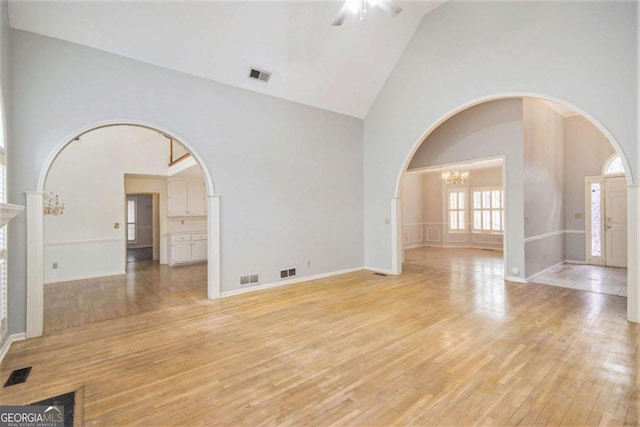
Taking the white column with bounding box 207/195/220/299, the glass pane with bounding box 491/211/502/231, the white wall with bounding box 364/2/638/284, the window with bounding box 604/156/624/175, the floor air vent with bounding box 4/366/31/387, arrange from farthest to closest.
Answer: the glass pane with bounding box 491/211/502/231 → the window with bounding box 604/156/624/175 → the white column with bounding box 207/195/220/299 → the white wall with bounding box 364/2/638/284 → the floor air vent with bounding box 4/366/31/387

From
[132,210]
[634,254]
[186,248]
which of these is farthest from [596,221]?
[132,210]

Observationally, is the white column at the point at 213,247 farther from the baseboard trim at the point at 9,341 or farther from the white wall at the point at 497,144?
the white wall at the point at 497,144

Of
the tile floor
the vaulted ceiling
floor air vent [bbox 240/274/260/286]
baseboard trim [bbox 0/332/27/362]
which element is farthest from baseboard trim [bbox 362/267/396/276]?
baseboard trim [bbox 0/332/27/362]

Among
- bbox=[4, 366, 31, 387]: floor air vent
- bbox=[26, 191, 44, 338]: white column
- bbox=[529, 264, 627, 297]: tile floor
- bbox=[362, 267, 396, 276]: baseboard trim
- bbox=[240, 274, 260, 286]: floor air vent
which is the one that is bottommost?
bbox=[4, 366, 31, 387]: floor air vent

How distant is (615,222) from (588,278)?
230 centimetres

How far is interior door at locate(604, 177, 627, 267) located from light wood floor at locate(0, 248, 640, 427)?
3.41 m

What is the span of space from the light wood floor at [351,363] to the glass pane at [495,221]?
20.0ft

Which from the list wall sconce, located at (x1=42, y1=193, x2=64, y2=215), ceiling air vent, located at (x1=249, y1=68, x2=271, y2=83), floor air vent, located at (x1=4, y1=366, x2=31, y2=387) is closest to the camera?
floor air vent, located at (x1=4, y1=366, x2=31, y2=387)

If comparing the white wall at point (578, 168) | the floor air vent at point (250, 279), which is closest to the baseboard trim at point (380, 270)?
the floor air vent at point (250, 279)

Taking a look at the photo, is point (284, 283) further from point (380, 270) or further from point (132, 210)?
point (132, 210)

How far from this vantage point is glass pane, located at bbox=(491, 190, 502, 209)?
34.3 feet

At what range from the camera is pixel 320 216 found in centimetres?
620

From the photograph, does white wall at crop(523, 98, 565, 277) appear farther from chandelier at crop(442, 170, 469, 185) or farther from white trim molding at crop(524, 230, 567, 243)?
chandelier at crop(442, 170, 469, 185)

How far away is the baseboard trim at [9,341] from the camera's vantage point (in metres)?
2.96
